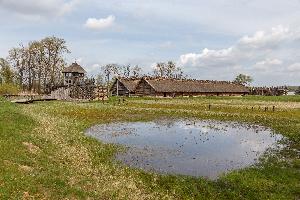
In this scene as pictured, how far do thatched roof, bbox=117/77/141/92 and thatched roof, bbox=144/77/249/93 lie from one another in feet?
16.3

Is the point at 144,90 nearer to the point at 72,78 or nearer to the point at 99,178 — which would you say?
the point at 72,78

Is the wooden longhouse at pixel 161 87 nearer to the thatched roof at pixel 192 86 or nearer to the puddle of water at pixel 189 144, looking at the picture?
the thatched roof at pixel 192 86

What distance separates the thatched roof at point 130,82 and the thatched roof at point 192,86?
4.97 meters

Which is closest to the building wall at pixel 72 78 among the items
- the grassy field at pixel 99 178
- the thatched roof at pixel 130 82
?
the thatched roof at pixel 130 82

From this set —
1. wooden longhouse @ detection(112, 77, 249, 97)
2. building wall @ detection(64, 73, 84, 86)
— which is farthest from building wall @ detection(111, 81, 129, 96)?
building wall @ detection(64, 73, 84, 86)

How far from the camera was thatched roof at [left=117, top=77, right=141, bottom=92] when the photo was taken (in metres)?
93.6

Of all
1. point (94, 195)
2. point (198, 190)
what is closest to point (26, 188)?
point (94, 195)

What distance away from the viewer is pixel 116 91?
97688 mm

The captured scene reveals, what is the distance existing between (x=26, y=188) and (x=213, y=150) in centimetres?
1419

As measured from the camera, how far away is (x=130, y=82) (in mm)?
96562

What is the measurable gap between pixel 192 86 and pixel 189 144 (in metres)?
78.0

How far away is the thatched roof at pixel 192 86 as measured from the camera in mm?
92250

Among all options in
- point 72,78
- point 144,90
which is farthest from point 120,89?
point 72,78

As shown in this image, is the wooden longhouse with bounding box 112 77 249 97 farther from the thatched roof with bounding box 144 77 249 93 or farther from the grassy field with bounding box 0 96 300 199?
the grassy field with bounding box 0 96 300 199
